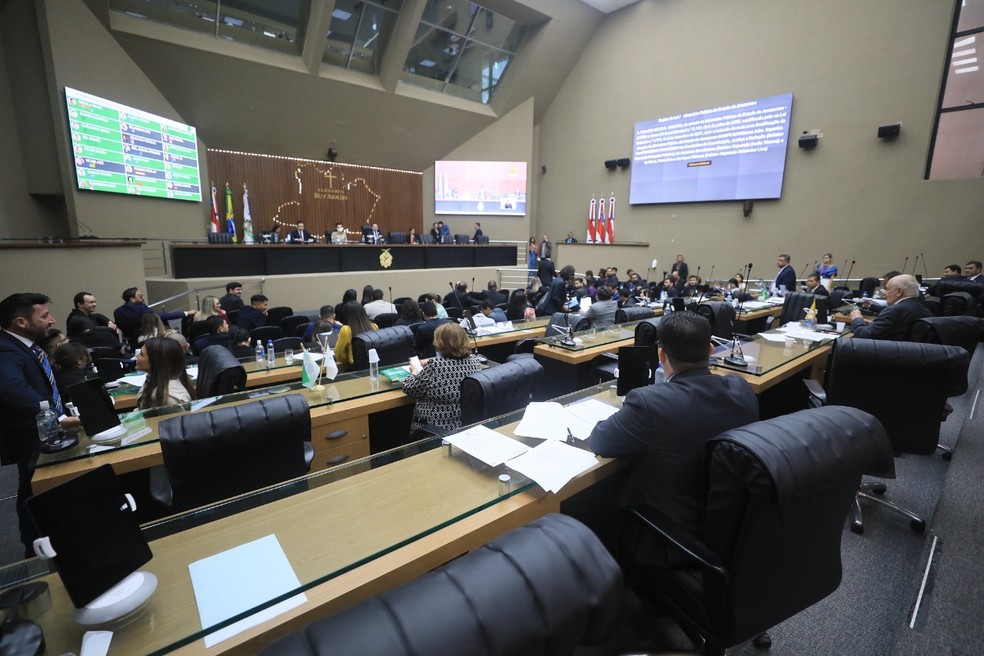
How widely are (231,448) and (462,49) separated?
13.4 m

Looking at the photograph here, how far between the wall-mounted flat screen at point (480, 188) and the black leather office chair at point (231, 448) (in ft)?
45.1

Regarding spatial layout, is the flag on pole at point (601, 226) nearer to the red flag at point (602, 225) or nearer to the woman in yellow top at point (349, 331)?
the red flag at point (602, 225)

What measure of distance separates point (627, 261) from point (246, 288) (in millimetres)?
10013

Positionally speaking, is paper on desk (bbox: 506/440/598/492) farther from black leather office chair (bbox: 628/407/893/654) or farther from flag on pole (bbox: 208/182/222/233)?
flag on pole (bbox: 208/182/222/233)

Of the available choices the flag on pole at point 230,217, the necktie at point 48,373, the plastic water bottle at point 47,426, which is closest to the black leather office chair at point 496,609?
the plastic water bottle at point 47,426

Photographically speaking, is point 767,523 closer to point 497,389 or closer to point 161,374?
point 497,389

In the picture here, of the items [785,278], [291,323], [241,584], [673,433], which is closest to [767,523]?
[673,433]

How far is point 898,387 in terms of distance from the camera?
99.7 inches

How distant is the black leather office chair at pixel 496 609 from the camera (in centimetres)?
63

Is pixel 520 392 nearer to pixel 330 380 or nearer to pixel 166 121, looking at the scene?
pixel 330 380

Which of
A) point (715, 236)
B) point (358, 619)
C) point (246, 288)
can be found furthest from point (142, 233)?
point (715, 236)

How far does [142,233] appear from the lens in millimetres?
8922

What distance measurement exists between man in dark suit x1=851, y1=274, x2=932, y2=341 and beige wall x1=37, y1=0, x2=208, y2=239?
1125 centimetres

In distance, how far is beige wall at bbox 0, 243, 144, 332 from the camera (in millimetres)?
5754
